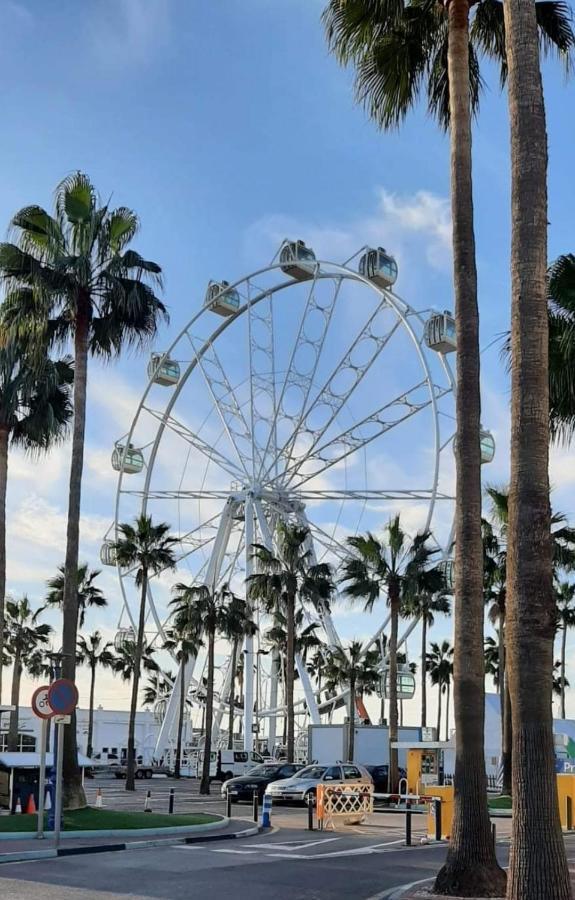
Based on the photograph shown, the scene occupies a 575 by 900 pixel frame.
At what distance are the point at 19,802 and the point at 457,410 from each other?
1633cm

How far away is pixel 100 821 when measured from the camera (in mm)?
21938

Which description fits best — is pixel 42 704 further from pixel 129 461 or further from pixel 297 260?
pixel 129 461

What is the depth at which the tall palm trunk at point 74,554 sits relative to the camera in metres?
24.1

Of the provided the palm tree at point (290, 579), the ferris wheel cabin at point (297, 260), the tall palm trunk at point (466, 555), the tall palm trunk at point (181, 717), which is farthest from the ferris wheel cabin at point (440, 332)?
the tall palm trunk at point (466, 555)

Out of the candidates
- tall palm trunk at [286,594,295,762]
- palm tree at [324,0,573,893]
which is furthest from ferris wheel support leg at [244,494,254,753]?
palm tree at [324,0,573,893]

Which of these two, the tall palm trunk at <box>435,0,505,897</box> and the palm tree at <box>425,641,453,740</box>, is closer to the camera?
the tall palm trunk at <box>435,0,505,897</box>

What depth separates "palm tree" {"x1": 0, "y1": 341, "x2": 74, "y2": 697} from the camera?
94.5 ft

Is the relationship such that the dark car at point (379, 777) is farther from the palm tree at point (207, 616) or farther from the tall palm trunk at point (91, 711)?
the tall palm trunk at point (91, 711)

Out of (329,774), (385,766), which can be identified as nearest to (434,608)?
(385,766)

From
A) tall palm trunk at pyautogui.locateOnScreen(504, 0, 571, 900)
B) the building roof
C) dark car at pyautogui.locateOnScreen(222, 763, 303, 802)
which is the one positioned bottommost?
dark car at pyautogui.locateOnScreen(222, 763, 303, 802)

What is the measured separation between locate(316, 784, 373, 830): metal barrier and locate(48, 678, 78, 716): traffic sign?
27.6ft

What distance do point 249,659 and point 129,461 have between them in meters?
12.0

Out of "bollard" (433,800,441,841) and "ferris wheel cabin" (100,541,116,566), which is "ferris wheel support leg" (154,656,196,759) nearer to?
"ferris wheel cabin" (100,541,116,566)

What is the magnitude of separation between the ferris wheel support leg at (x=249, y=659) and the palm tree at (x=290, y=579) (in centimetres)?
192
